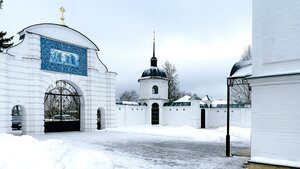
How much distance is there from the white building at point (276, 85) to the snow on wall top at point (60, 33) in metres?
17.3

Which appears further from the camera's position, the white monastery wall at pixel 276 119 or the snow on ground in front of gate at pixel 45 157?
the snow on ground in front of gate at pixel 45 157

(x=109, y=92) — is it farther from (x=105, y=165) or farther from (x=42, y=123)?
(x=105, y=165)

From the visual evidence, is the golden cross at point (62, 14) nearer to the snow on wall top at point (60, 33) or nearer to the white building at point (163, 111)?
the snow on wall top at point (60, 33)

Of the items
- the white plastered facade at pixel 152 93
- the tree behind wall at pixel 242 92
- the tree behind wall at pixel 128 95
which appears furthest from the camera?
the tree behind wall at pixel 128 95

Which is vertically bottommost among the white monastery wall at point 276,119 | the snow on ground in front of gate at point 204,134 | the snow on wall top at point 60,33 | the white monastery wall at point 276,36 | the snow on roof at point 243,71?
the snow on ground in front of gate at point 204,134

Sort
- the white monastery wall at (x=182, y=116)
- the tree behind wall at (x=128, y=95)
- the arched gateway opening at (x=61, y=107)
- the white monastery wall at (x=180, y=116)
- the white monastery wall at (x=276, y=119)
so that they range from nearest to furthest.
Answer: the white monastery wall at (x=276, y=119) < the arched gateway opening at (x=61, y=107) < the white monastery wall at (x=182, y=116) < the white monastery wall at (x=180, y=116) < the tree behind wall at (x=128, y=95)

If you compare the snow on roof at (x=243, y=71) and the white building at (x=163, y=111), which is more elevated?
the snow on roof at (x=243, y=71)

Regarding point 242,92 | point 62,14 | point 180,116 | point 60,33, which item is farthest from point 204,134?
point 242,92

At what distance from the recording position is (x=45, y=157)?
8.17m

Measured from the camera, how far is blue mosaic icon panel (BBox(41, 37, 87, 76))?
2152cm

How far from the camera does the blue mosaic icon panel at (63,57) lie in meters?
21.5

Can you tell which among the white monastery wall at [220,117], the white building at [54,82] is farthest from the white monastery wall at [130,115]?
the white monastery wall at [220,117]

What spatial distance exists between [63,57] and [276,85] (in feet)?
60.5

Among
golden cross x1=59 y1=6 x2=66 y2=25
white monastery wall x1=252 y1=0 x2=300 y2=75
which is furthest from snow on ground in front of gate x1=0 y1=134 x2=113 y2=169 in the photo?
golden cross x1=59 y1=6 x2=66 y2=25
